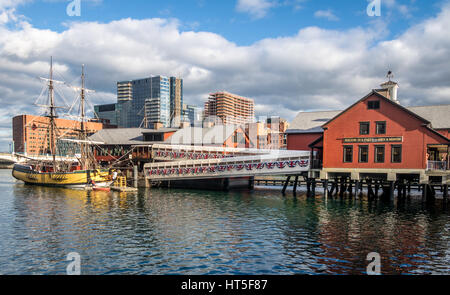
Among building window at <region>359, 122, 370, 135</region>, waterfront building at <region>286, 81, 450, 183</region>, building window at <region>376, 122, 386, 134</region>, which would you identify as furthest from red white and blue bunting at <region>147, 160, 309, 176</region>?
building window at <region>376, 122, 386, 134</region>

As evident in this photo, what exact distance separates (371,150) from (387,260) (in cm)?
2429

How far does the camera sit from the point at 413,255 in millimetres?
18125

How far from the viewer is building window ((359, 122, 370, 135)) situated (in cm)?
3950

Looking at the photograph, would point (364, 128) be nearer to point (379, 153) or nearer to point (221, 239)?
point (379, 153)

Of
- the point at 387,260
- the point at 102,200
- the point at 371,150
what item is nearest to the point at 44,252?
the point at 387,260

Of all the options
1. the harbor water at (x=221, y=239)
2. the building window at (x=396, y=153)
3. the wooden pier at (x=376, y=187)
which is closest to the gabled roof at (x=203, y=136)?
the wooden pier at (x=376, y=187)

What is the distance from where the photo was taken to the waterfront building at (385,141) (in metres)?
36.7

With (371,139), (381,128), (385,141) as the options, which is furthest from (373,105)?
(385,141)

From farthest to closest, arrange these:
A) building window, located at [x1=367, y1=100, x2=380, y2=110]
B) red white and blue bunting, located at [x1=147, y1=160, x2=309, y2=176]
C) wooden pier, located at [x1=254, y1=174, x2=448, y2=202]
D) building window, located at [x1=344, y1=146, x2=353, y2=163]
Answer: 1. red white and blue bunting, located at [x1=147, y1=160, x2=309, y2=176]
2. building window, located at [x1=344, y1=146, x2=353, y2=163]
3. wooden pier, located at [x1=254, y1=174, x2=448, y2=202]
4. building window, located at [x1=367, y1=100, x2=380, y2=110]

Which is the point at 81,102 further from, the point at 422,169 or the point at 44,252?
the point at 422,169

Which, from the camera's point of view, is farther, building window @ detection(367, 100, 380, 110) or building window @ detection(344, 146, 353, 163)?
building window @ detection(344, 146, 353, 163)

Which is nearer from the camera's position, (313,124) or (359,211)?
(359,211)

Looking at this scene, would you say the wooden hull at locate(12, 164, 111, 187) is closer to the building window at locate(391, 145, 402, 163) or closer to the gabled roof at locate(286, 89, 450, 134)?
the gabled roof at locate(286, 89, 450, 134)

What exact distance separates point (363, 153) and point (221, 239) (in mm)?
25049
